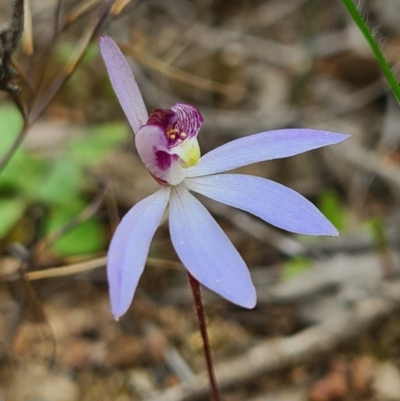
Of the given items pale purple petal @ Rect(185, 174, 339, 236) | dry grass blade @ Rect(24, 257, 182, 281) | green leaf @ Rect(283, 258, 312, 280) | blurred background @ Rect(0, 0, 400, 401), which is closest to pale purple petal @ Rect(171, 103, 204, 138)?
pale purple petal @ Rect(185, 174, 339, 236)

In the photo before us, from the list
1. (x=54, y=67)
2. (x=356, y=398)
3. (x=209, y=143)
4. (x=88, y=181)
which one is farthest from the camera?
(x=54, y=67)

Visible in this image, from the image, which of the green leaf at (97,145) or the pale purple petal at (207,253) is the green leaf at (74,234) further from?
the pale purple petal at (207,253)

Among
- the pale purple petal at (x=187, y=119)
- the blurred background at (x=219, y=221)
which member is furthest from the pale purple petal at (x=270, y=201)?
the blurred background at (x=219, y=221)

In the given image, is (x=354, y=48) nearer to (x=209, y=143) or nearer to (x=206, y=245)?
(x=209, y=143)

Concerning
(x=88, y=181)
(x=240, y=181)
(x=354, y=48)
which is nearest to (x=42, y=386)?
(x=88, y=181)

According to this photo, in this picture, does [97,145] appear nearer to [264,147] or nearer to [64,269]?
[64,269]

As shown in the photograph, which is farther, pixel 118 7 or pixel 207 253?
pixel 118 7

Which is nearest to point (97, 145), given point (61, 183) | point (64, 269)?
point (61, 183)
